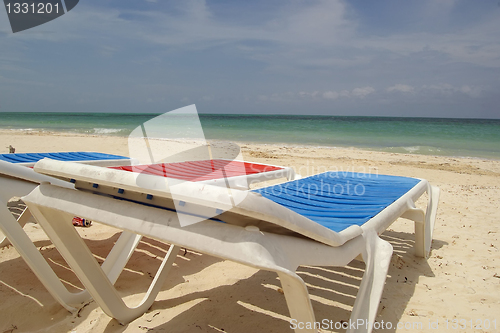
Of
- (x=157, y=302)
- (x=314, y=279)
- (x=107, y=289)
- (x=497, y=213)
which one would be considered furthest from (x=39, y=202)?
(x=497, y=213)

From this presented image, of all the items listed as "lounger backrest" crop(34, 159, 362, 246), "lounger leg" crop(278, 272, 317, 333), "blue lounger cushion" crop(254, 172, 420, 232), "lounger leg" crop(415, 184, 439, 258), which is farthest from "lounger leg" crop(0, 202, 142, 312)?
"lounger leg" crop(415, 184, 439, 258)

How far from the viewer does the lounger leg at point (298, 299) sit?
1.09 m

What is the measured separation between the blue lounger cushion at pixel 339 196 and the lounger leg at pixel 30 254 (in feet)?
4.65

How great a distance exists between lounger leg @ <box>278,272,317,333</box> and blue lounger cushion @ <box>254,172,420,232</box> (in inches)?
17.9

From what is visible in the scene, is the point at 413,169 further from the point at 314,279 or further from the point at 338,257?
the point at 338,257

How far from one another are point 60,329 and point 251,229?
1548 millimetres

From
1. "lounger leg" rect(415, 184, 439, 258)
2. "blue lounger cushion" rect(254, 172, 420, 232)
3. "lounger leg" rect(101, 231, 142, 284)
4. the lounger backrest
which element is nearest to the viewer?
the lounger backrest

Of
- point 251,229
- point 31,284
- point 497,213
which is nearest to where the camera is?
point 251,229

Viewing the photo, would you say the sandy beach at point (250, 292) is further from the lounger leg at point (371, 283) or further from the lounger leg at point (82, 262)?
the lounger leg at point (371, 283)

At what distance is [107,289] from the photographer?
1757 millimetres

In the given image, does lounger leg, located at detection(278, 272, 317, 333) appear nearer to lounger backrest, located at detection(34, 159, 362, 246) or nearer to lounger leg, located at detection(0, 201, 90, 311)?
lounger backrest, located at detection(34, 159, 362, 246)

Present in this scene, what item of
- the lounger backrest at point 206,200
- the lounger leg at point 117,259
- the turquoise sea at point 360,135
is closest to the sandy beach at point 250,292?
the lounger leg at point 117,259

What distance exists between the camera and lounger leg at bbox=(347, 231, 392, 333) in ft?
4.71

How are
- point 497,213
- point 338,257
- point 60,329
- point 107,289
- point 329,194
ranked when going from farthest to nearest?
point 497,213 < point 329,194 < point 60,329 < point 107,289 < point 338,257
